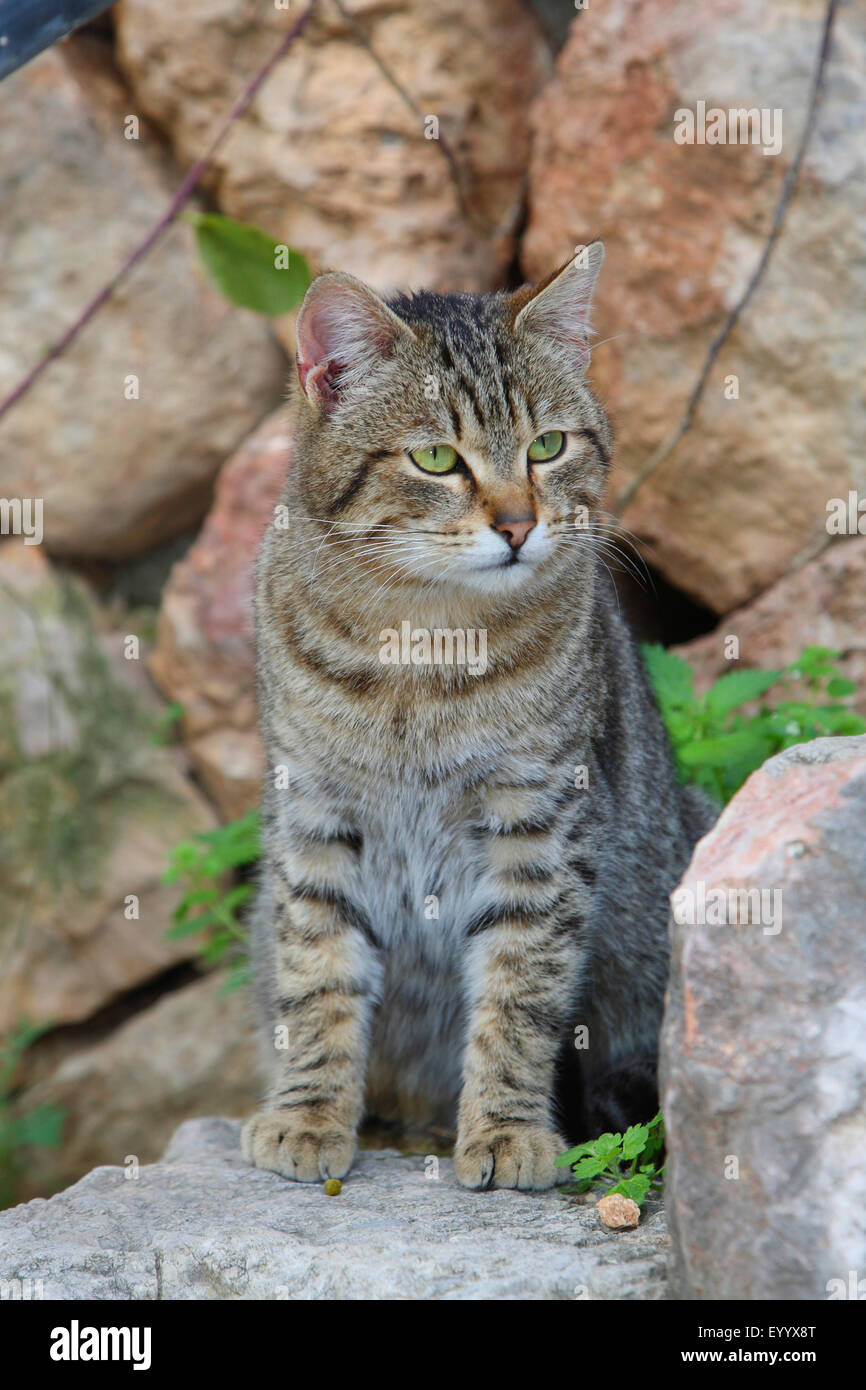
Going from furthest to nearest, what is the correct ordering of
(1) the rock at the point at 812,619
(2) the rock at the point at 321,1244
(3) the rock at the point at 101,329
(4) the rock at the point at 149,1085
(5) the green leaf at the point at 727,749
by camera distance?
(4) the rock at the point at 149,1085
(3) the rock at the point at 101,329
(1) the rock at the point at 812,619
(5) the green leaf at the point at 727,749
(2) the rock at the point at 321,1244

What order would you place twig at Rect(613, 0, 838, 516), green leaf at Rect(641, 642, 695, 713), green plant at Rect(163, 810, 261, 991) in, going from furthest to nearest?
1. twig at Rect(613, 0, 838, 516)
2. green plant at Rect(163, 810, 261, 991)
3. green leaf at Rect(641, 642, 695, 713)

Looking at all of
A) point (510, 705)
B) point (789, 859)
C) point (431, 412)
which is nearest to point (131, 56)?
point (431, 412)

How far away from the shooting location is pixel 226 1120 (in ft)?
12.2

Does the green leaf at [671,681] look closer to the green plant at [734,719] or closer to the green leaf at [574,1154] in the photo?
the green plant at [734,719]

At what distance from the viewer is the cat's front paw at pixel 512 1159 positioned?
106 inches

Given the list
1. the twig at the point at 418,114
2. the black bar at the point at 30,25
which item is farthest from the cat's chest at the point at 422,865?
the twig at the point at 418,114

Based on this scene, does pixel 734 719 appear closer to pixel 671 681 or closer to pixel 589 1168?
pixel 671 681

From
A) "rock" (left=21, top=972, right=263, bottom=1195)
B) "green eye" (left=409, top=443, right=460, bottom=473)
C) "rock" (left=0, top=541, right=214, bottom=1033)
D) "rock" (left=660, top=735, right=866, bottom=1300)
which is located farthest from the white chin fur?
"rock" (left=21, top=972, right=263, bottom=1195)

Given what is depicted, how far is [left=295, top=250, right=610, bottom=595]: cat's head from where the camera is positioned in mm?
2787

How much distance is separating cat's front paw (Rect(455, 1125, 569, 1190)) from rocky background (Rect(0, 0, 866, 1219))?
2.07m

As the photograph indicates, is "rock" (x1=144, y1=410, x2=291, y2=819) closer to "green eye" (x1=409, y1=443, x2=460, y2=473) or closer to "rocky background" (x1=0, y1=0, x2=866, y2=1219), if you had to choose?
"rocky background" (x1=0, y1=0, x2=866, y2=1219)

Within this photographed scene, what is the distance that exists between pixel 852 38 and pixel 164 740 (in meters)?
3.40

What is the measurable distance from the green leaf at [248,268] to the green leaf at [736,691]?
169cm

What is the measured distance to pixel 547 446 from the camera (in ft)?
9.80
